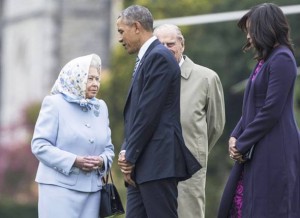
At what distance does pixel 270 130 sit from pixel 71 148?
1361 mm

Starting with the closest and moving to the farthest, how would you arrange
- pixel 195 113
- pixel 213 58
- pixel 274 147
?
pixel 274 147
pixel 195 113
pixel 213 58

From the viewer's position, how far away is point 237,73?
32062 mm

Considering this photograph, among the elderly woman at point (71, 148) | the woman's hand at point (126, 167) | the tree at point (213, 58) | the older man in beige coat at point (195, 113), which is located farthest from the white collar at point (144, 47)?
the tree at point (213, 58)

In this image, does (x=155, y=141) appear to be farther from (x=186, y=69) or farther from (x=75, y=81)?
(x=186, y=69)

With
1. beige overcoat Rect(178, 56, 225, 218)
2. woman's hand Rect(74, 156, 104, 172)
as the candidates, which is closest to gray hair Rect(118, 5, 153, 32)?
woman's hand Rect(74, 156, 104, 172)

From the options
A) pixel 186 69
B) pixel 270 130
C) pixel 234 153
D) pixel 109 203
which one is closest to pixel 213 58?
pixel 186 69

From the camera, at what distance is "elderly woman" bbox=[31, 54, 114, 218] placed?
858 centimetres

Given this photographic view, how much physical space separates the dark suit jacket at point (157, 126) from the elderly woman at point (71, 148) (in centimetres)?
50

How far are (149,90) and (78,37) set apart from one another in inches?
1689

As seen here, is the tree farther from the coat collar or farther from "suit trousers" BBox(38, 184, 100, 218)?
"suit trousers" BBox(38, 184, 100, 218)

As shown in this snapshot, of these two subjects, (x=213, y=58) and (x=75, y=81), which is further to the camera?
(x=213, y=58)

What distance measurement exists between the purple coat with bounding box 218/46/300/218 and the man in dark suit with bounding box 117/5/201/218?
407 mm

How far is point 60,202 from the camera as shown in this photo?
859cm

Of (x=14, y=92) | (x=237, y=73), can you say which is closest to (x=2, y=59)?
(x=14, y=92)
